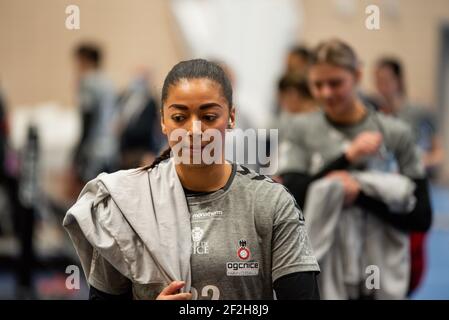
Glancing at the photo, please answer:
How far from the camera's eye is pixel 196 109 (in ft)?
8.00

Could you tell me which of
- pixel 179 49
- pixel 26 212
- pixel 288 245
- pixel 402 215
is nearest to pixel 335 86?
Result: pixel 402 215

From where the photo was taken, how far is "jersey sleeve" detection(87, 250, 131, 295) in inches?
99.7

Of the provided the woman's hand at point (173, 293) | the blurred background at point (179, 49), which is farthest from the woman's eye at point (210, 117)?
the blurred background at point (179, 49)

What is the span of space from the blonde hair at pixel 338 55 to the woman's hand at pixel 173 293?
5.18ft

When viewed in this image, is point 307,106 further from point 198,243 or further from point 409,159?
point 198,243

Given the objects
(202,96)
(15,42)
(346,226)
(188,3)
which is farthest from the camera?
(188,3)

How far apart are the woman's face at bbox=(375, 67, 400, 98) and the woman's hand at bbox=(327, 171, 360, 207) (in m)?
2.28

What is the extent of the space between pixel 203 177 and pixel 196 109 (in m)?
0.21

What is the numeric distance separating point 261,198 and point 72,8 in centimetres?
113

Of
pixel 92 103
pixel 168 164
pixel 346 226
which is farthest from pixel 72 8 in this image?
pixel 92 103

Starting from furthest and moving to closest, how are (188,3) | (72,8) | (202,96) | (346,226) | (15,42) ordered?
(188,3), (15,42), (346,226), (72,8), (202,96)

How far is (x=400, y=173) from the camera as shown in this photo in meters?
3.87

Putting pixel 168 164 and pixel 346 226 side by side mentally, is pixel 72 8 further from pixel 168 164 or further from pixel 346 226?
pixel 346 226

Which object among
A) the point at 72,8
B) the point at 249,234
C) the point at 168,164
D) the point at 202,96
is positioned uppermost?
the point at 72,8
